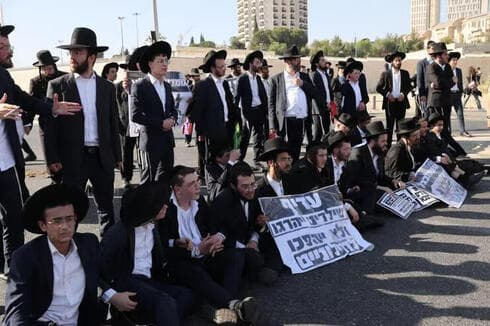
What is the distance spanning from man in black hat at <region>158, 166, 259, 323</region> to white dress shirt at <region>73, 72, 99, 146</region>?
85cm

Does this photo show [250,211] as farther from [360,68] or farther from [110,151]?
[360,68]

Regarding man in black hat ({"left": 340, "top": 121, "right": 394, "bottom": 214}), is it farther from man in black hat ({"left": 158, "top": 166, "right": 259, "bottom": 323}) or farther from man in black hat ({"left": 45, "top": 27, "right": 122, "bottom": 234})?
man in black hat ({"left": 45, "top": 27, "right": 122, "bottom": 234})

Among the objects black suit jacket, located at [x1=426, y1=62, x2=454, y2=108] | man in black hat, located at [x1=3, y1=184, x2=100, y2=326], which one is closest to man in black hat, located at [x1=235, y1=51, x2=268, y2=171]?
black suit jacket, located at [x1=426, y1=62, x2=454, y2=108]

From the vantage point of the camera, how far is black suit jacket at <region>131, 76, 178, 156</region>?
17.0ft

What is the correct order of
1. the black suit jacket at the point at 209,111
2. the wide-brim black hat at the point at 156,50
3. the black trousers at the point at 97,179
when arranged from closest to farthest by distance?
the black trousers at the point at 97,179
the wide-brim black hat at the point at 156,50
the black suit jacket at the point at 209,111

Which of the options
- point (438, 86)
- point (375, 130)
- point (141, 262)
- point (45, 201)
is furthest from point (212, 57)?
point (438, 86)

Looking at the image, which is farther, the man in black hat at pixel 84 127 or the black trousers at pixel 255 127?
the black trousers at pixel 255 127

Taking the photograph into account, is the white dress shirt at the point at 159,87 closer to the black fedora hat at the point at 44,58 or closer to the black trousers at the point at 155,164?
the black trousers at the point at 155,164

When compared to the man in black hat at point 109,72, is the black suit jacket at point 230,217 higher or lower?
lower

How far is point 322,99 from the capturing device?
28.5 ft

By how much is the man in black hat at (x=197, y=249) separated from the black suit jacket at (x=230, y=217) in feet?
0.11

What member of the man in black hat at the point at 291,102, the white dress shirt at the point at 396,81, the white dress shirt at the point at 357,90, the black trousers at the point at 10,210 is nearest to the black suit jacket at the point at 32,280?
the black trousers at the point at 10,210

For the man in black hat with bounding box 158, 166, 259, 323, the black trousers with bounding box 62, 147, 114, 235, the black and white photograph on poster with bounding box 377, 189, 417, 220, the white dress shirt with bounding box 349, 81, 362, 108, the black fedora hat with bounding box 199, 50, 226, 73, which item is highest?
the black fedora hat with bounding box 199, 50, 226, 73

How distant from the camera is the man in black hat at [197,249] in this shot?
3.70 metres
